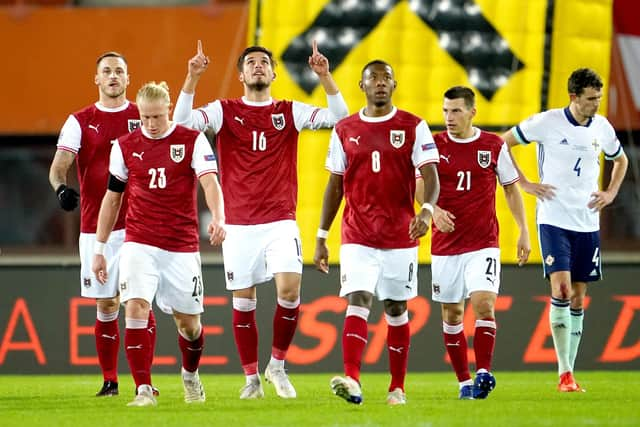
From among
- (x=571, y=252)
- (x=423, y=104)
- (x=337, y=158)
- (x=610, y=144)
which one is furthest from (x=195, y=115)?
(x=423, y=104)

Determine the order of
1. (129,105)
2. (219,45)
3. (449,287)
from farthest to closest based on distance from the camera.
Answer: (219,45) → (129,105) → (449,287)

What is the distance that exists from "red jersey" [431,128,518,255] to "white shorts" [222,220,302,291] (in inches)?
35.6

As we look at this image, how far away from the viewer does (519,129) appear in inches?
428

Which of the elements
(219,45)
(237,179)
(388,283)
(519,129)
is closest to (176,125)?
(237,179)

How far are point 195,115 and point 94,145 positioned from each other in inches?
34.0

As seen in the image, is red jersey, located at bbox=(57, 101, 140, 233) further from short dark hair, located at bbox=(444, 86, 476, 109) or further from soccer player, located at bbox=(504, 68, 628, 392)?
soccer player, located at bbox=(504, 68, 628, 392)

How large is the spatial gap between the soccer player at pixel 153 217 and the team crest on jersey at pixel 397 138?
1040 mm

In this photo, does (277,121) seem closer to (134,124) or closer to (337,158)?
(337,158)

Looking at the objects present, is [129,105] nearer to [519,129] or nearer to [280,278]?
[280,278]

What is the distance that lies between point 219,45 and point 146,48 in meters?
Answer: 0.78

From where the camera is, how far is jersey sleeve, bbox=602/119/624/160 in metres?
10.9

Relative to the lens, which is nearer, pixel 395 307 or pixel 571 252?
pixel 395 307

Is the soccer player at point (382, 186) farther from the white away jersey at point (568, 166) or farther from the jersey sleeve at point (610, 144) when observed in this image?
the jersey sleeve at point (610, 144)

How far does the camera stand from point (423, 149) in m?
9.14
